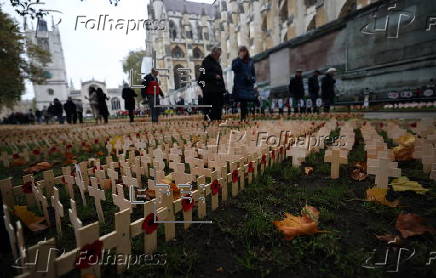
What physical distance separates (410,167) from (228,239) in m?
2.15

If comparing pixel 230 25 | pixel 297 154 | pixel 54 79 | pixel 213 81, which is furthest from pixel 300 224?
pixel 54 79

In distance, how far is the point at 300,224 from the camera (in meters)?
1.38

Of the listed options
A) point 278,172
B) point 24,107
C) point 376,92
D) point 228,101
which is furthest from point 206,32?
point 24,107

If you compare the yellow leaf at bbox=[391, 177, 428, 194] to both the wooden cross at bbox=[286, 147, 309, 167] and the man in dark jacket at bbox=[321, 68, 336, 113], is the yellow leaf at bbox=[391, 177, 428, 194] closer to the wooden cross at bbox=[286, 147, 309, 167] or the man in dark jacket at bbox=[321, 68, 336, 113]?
the wooden cross at bbox=[286, 147, 309, 167]

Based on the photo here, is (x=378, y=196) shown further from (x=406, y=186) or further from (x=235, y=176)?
(x=235, y=176)

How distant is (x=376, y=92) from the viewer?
10.3m

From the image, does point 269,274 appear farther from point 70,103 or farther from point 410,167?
point 70,103

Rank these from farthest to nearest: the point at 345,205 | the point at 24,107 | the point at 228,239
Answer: the point at 24,107 → the point at 345,205 → the point at 228,239

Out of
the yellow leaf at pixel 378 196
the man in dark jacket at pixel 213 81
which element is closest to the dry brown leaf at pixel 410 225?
the yellow leaf at pixel 378 196

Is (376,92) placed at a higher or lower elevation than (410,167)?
higher

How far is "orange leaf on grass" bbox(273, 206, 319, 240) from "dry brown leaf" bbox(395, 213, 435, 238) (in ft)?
1.40

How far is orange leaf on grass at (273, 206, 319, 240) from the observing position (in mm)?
1304

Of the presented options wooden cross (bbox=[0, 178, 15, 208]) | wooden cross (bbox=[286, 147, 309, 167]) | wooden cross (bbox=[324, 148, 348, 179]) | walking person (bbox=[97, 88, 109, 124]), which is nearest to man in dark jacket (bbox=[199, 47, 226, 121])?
wooden cross (bbox=[286, 147, 309, 167])

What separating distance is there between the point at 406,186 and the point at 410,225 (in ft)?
2.02
